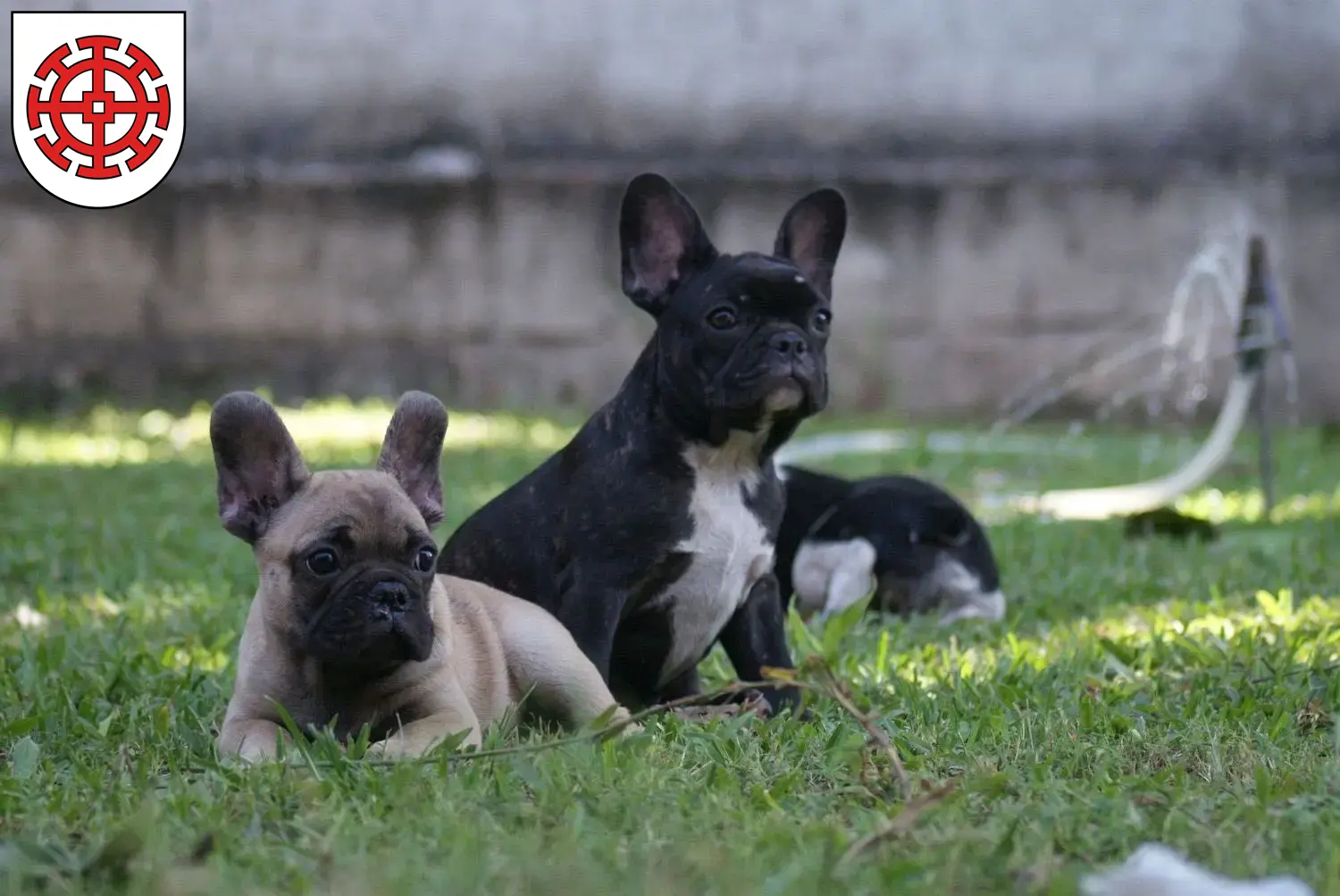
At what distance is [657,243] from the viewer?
4.94m

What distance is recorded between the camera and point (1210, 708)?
177 inches

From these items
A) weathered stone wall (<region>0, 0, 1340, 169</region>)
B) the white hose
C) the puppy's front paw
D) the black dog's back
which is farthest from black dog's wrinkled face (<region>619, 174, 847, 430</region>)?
weathered stone wall (<region>0, 0, 1340, 169</region>)

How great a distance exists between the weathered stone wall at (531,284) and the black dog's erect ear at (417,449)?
9961mm

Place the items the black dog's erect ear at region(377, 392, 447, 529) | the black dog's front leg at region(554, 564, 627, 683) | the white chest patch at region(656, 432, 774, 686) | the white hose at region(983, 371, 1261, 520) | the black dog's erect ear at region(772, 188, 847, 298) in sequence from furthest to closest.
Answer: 1. the white hose at region(983, 371, 1261, 520)
2. the black dog's erect ear at region(772, 188, 847, 298)
3. the white chest patch at region(656, 432, 774, 686)
4. the black dog's front leg at region(554, 564, 627, 683)
5. the black dog's erect ear at region(377, 392, 447, 529)

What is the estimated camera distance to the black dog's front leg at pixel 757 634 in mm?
4871

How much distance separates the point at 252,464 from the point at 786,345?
138cm

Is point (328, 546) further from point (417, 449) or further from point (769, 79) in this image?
point (769, 79)

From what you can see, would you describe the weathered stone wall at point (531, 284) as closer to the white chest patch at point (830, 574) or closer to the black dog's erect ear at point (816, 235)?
the white chest patch at point (830, 574)

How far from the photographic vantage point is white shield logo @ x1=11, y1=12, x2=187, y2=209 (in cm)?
852

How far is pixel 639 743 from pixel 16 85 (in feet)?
34.1

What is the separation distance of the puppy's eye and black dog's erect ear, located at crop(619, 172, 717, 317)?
3.84ft

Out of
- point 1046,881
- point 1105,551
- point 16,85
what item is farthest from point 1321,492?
point 16,85

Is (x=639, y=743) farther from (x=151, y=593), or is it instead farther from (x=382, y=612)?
(x=151, y=593)

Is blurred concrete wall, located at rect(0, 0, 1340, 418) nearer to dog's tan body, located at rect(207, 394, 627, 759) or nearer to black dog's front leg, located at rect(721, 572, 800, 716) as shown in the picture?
black dog's front leg, located at rect(721, 572, 800, 716)
